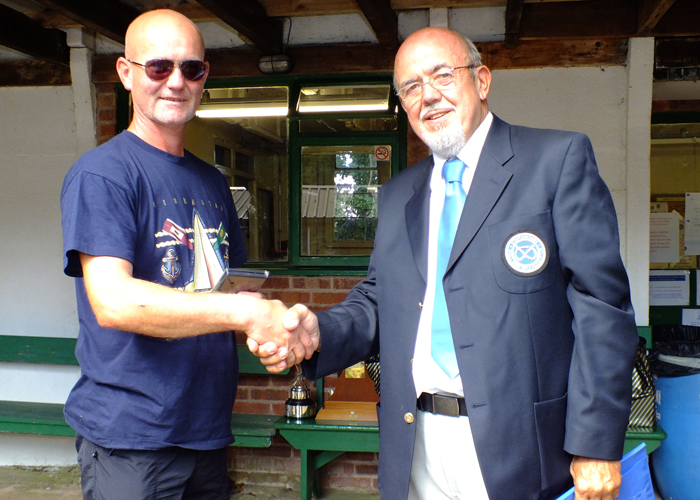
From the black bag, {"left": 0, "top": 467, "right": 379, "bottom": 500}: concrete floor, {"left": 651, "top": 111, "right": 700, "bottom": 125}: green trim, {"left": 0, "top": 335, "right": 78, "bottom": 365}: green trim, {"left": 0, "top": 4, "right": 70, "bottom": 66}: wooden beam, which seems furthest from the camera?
{"left": 651, "top": 111, "right": 700, "bottom": 125}: green trim

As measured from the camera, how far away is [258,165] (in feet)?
16.1

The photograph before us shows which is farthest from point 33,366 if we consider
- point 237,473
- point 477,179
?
point 477,179

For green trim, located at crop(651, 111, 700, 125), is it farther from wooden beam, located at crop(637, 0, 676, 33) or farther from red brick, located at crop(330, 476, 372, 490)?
red brick, located at crop(330, 476, 372, 490)

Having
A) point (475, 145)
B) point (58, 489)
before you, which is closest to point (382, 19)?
point (475, 145)

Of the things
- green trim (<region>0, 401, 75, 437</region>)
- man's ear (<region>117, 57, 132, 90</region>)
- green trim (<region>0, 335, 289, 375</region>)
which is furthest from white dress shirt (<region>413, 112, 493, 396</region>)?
green trim (<region>0, 335, 289, 375</region>)

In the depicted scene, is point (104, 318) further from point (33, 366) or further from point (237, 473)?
point (33, 366)

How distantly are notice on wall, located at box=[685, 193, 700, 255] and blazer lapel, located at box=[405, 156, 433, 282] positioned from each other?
4.18 metres

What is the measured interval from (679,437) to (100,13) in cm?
480

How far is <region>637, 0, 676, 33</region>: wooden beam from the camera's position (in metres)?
3.73

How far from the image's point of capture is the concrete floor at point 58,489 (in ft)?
14.9

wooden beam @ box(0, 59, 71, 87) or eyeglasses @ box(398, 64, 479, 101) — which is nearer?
eyeglasses @ box(398, 64, 479, 101)

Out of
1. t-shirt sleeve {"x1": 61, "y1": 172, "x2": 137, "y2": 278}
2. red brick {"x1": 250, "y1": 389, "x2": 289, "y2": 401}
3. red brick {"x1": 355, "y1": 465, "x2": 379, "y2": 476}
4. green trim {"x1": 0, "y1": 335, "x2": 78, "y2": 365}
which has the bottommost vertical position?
red brick {"x1": 355, "y1": 465, "x2": 379, "y2": 476}

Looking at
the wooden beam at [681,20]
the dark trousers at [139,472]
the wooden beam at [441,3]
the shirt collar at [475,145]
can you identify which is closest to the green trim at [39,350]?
the dark trousers at [139,472]

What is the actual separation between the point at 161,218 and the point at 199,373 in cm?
52
